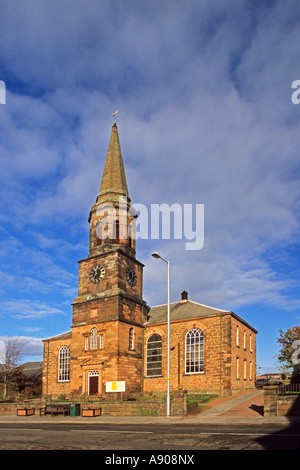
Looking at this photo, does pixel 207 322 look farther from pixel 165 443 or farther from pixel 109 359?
pixel 165 443

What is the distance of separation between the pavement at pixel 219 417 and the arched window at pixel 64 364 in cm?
1537

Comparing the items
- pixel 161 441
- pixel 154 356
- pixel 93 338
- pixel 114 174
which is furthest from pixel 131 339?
pixel 161 441

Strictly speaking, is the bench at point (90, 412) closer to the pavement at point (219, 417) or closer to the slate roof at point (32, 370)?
the pavement at point (219, 417)

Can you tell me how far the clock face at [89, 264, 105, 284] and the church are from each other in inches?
3.9

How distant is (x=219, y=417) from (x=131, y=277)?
20096mm

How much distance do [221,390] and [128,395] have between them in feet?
27.7

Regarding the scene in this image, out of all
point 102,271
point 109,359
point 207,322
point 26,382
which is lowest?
point 26,382

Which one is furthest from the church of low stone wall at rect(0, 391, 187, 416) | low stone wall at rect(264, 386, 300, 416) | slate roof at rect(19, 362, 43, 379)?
slate roof at rect(19, 362, 43, 379)

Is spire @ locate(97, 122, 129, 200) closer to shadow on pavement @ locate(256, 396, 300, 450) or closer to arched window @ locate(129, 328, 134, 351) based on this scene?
arched window @ locate(129, 328, 134, 351)

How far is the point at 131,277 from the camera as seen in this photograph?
41.2 metres

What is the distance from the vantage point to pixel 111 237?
41281mm

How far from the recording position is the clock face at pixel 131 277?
133 feet

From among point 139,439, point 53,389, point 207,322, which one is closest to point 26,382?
point 53,389
